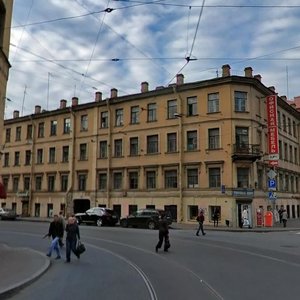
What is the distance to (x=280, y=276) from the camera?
37.2ft

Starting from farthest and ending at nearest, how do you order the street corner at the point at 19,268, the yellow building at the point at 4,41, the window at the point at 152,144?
the window at the point at 152,144
the yellow building at the point at 4,41
the street corner at the point at 19,268

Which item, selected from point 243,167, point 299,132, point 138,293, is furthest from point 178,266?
point 299,132

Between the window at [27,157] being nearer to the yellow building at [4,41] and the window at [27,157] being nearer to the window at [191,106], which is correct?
the window at [191,106]

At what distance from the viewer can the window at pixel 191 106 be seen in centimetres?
4306

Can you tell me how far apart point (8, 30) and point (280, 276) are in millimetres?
13945

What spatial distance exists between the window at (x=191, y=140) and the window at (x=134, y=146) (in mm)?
6139

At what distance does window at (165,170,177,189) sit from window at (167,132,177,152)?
7.45 feet

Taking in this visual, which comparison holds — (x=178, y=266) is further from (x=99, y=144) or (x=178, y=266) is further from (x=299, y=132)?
(x=299, y=132)

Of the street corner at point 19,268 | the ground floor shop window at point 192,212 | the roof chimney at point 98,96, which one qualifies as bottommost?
the street corner at point 19,268

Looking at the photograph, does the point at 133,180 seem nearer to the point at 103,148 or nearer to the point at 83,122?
the point at 103,148

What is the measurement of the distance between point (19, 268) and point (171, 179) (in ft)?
102

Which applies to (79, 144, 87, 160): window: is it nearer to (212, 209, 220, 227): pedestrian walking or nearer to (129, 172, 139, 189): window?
(129, 172, 139, 189): window

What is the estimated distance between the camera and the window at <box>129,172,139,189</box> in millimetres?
45847

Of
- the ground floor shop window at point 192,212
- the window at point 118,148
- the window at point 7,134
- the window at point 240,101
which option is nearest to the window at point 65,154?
the window at point 118,148
